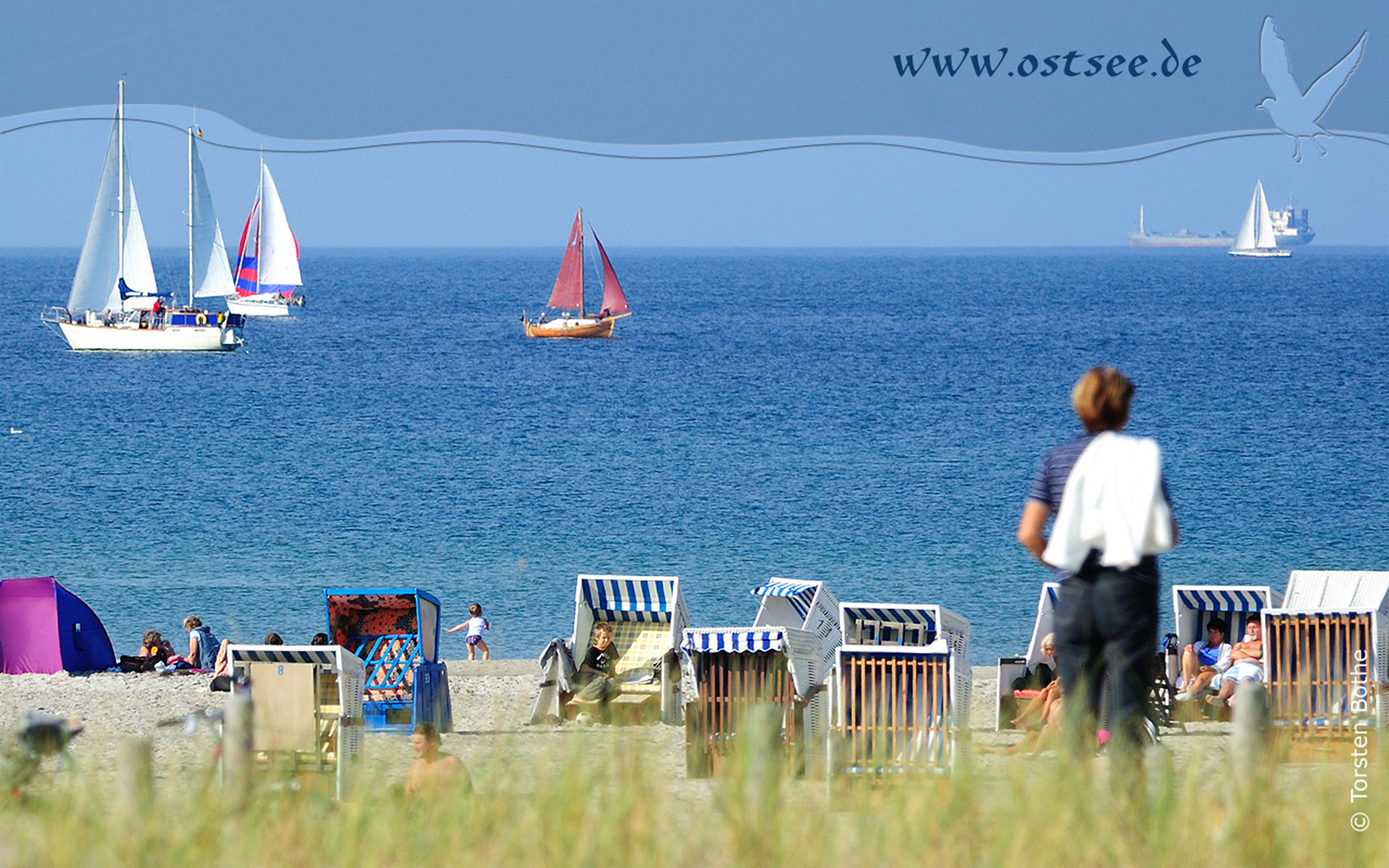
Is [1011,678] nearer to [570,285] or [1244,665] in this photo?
[1244,665]

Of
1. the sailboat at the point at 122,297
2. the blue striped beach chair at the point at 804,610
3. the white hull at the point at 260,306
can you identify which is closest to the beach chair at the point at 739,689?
the blue striped beach chair at the point at 804,610

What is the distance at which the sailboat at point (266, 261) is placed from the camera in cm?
9977

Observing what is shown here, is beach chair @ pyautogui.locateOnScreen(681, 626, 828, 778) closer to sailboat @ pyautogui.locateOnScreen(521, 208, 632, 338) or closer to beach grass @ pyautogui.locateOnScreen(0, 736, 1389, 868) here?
beach grass @ pyautogui.locateOnScreen(0, 736, 1389, 868)

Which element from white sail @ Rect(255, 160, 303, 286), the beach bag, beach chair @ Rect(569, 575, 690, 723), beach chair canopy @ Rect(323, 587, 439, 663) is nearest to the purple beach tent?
the beach bag

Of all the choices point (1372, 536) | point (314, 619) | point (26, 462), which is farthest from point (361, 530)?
point (1372, 536)

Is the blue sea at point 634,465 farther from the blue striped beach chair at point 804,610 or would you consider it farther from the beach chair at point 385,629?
the blue striped beach chair at point 804,610

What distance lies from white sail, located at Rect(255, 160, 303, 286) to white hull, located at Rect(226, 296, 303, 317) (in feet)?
5.12

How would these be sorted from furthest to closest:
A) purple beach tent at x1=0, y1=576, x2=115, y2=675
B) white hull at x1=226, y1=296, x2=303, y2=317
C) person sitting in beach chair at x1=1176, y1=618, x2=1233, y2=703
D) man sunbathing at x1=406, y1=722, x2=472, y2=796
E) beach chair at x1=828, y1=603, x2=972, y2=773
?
white hull at x1=226, y1=296, x2=303, y2=317, purple beach tent at x1=0, y1=576, x2=115, y2=675, person sitting in beach chair at x1=1176, y1=618, x2=1233, y2=703, beach chair at x1=828, y1=603, x2=972, y2=773, man sunbathing at x1=406, y1=722, x2=472, y2=796

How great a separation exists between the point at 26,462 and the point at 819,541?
80.0 ft

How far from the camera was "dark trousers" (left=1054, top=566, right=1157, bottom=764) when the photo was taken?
4.74 metres

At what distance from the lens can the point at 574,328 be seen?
9094 cm

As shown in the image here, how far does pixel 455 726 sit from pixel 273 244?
95251mm

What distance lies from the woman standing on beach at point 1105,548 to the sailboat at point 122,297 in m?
74.7

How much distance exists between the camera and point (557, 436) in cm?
5041
